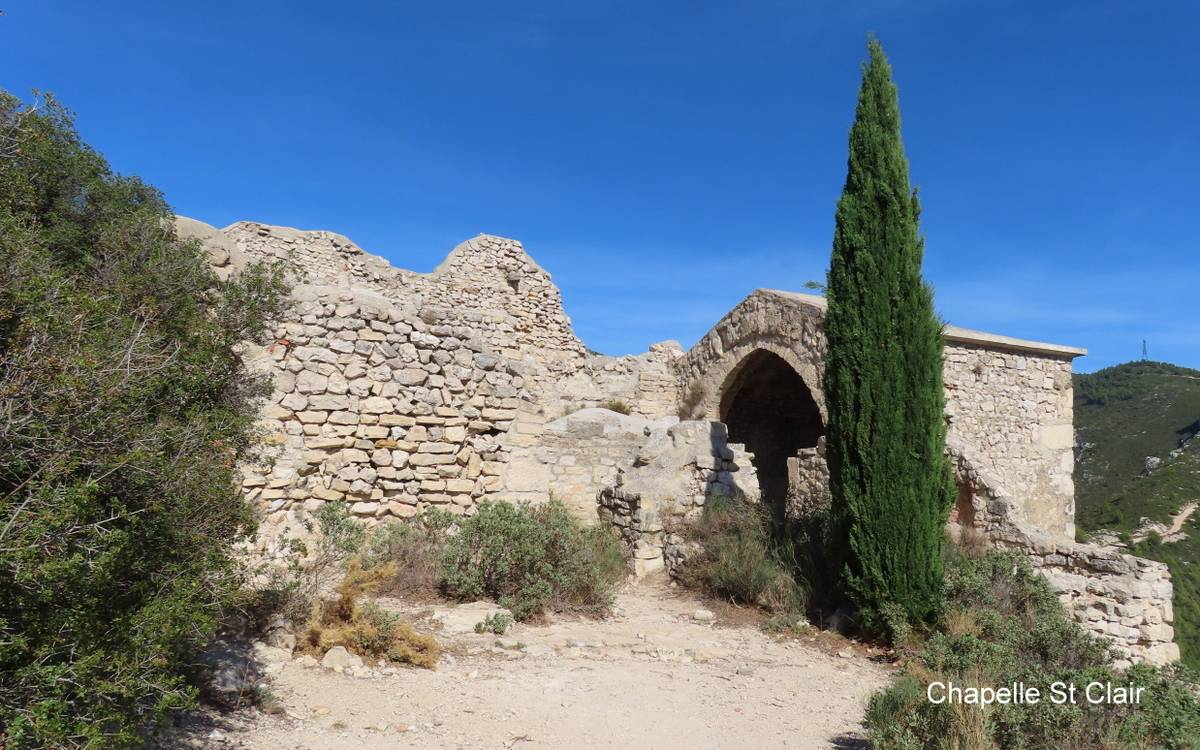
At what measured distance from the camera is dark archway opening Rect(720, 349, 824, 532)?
14594 mm

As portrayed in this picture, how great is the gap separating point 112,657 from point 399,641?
253cm

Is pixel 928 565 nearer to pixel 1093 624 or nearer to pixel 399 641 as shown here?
pixel 1093 624

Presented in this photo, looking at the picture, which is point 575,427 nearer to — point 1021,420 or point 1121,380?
point 1021,420

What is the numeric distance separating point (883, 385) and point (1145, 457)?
22169 millimetres

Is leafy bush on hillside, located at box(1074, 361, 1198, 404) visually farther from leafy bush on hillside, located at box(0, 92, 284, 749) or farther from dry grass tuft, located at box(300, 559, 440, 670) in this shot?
leafy bush on hillside, located at box(0, 92, 284, 749)

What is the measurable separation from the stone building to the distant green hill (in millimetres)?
3902

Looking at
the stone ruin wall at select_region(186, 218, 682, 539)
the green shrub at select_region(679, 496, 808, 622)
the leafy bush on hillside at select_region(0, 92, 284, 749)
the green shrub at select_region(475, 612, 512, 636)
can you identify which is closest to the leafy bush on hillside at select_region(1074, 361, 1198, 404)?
the green shrub at select_region(679, 496, 808, 622)

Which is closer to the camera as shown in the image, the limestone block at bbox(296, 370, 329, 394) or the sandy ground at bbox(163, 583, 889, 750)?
the sandy ground at bbox(163, 583, 889, 750)

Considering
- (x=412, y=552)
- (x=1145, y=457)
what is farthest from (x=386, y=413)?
(x=1145, y=457)

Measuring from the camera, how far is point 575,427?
9.47 m

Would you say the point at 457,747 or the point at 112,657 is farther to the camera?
the point at 457,747

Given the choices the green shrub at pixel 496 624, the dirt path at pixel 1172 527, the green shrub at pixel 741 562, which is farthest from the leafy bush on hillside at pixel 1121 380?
the green shrub at pixel 496 624

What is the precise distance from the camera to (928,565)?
664 centimetres

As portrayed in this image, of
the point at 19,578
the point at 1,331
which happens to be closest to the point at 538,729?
the point at 19,578
